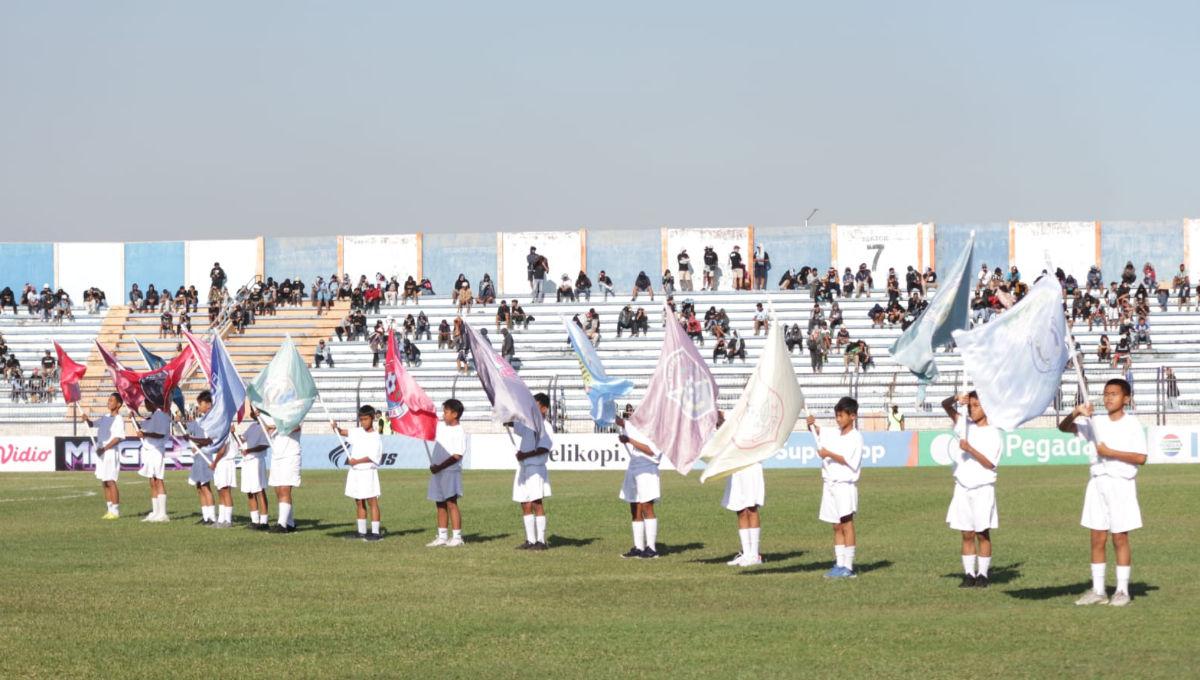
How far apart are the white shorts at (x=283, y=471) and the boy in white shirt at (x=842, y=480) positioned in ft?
34.4

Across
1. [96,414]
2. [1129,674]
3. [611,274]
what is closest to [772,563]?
[1129,674]

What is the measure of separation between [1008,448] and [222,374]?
2516 cm

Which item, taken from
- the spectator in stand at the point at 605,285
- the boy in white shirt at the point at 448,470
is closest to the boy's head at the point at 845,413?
the boy in white shirt at the point at 448,470

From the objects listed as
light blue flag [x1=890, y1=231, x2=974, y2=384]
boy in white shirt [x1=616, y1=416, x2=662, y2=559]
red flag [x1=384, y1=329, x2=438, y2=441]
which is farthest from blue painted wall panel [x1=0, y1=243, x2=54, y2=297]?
light blue flag [x1=890, y1=231, x2=974, y2=384]

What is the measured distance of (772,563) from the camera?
19844mm

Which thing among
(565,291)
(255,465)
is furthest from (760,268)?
(255,465)

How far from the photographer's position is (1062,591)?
16422 millimetres

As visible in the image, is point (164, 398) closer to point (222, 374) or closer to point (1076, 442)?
point (222, 374)

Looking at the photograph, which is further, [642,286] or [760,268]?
[760,268]

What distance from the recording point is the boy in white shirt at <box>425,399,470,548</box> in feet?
73.6

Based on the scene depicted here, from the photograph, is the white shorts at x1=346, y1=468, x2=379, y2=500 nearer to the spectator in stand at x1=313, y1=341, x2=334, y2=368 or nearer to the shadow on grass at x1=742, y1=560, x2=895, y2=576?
the shadow on grass at x1=742, y1=560, x2=895, y2=576

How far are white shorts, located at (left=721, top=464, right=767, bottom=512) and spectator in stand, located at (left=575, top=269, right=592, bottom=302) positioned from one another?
44687 mm

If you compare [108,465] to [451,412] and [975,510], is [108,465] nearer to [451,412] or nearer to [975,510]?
[451,412]

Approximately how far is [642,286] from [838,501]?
46572 mm
